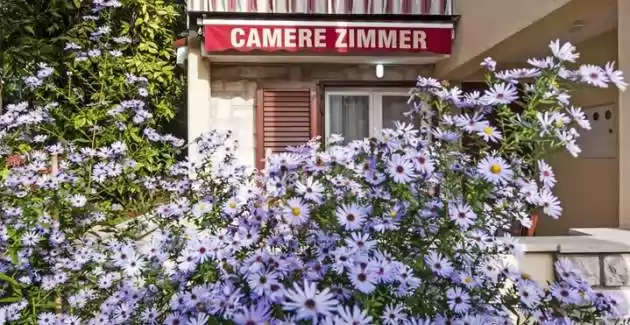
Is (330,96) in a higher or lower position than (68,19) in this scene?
lower

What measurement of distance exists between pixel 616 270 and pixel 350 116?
5074 millimetres

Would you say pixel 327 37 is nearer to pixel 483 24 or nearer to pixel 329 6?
pixel 329 6

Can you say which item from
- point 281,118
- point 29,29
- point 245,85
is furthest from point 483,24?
point 29,29

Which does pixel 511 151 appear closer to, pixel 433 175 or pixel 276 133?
pixel 433 175

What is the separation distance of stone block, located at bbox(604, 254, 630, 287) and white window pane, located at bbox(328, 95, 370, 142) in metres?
4.92

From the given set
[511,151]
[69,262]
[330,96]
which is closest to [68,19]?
[330,96]

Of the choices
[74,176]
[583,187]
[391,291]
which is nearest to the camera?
[391,291]

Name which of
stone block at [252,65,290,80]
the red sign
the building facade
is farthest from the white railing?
stone block at [252,65,290,80]

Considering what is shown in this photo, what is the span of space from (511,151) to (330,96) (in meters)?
6.11

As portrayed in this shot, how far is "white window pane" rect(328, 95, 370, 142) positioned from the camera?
26.6 ft

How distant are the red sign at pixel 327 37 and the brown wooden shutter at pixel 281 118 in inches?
34.7

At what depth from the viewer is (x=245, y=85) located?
775 centimetres

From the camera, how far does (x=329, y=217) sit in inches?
78.6

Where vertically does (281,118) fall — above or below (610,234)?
above
